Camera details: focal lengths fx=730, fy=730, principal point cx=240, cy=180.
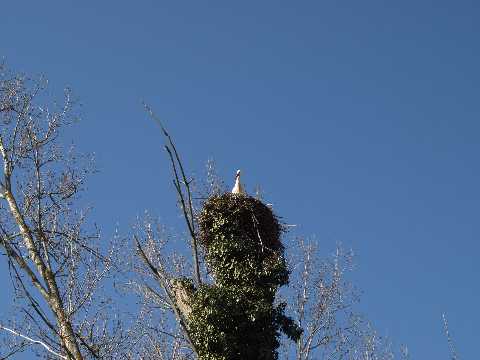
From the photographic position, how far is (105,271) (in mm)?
10594

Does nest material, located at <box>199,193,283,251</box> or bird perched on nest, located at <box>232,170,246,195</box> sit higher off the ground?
bird perched on nest, located at <box>232,170,246,195</box>

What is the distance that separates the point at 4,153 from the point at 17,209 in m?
1.10

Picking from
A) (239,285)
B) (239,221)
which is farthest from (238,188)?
(239,285)

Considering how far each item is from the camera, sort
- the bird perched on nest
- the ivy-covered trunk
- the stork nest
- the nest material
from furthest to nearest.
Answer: the bird perched on nest
the nest material
the stork nest
the ivy-covered trunk

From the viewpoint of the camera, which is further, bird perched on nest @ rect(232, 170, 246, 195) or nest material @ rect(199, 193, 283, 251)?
bird perched on nest @ rect(232, 170, 246, 195)

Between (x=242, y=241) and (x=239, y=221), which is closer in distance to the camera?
(x=242, y=241)

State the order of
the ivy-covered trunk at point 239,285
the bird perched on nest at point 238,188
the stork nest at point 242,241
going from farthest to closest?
the bird perched on nest at point 238,188, the stork nest at point 242,241, the ivy-covered trunk at point 239,285

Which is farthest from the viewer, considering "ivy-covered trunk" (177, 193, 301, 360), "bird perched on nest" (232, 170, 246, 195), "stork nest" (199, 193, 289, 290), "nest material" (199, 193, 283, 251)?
"bird perched on nest" (232, 170, 246, 195)

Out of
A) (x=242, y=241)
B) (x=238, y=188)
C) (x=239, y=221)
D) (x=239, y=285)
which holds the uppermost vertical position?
(x=238, y=188)

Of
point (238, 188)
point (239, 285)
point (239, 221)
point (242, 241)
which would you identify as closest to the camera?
point (239, 285)

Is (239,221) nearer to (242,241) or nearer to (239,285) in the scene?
(242,241)

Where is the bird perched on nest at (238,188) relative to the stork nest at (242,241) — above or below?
above

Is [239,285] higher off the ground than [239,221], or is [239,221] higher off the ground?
[239,221]

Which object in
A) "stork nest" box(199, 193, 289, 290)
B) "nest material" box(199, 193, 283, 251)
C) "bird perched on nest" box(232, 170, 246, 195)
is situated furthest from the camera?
"bird perched on nest" box(232, 170, 246, 195)
